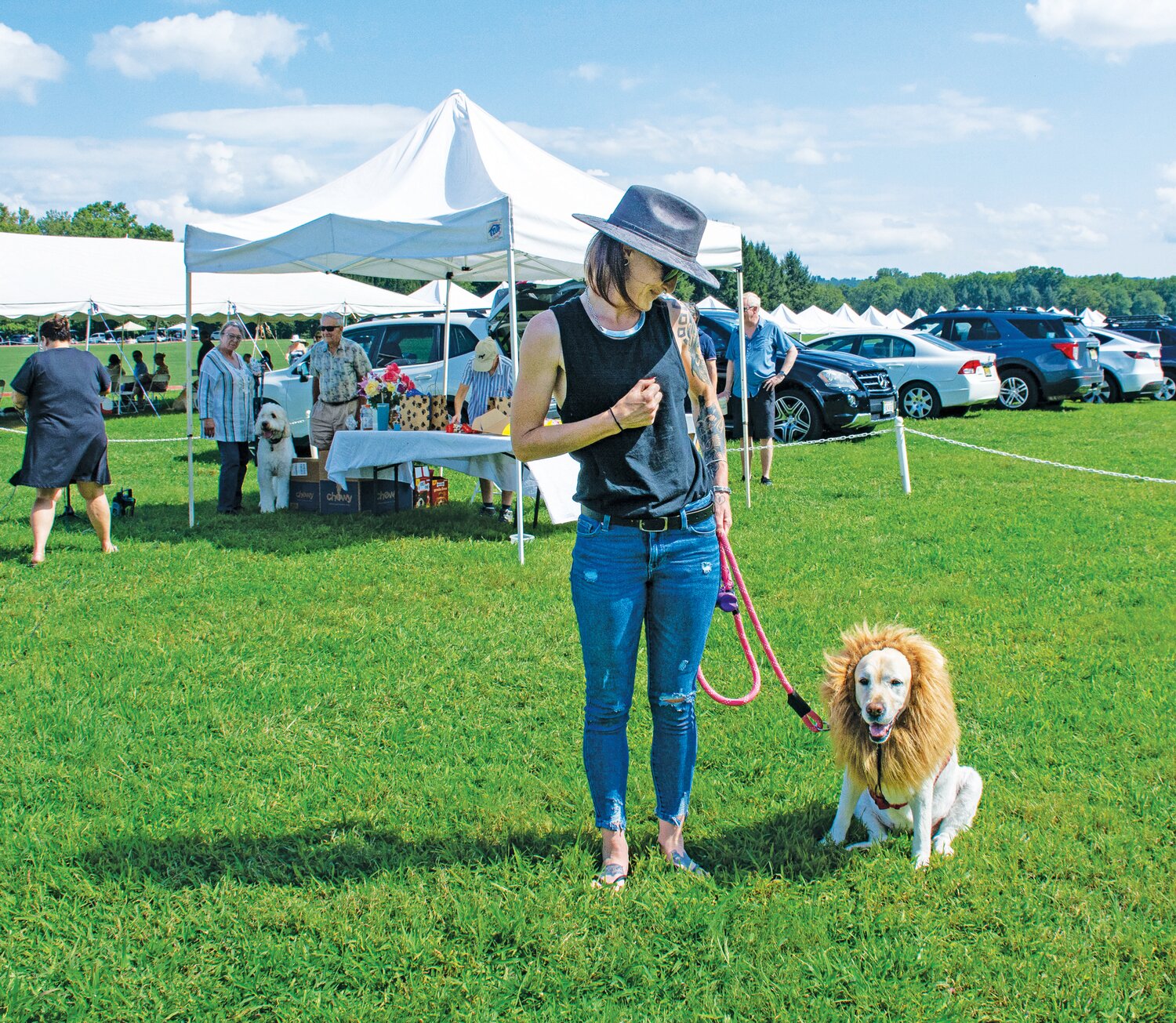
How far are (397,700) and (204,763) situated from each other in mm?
939

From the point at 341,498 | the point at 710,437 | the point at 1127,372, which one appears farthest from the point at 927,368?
the point at 710,437

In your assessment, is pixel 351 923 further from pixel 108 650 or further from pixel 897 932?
pixel 108 650

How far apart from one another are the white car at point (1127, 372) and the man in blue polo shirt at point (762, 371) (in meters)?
12.7

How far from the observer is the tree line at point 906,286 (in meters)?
101

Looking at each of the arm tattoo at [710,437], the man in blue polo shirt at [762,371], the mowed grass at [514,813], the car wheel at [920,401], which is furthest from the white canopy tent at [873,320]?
the arm tattoo at [710,437]

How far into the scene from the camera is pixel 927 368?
675 inches

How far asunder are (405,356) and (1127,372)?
598 inches

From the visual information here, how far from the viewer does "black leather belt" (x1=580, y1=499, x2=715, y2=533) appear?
2732 millimetres

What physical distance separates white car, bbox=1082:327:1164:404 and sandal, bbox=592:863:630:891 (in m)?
20.2

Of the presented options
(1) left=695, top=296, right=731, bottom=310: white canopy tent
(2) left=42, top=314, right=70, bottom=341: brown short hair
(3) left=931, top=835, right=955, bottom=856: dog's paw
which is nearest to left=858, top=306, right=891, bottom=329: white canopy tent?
(1) left=695, top=296, right=731, bottom=310: white canopy tent

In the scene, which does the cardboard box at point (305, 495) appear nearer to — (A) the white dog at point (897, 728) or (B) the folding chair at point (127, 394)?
(A) the white dog at point (897, 728)

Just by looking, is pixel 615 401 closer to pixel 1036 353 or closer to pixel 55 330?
pixel 55 330

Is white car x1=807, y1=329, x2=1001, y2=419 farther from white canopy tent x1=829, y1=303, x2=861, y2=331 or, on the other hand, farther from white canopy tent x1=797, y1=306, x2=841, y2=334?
white canopy tent x1=829, y1=303, x2=861, y2=331

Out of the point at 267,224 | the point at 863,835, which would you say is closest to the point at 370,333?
the point at 267,224
